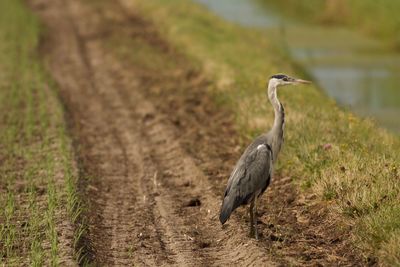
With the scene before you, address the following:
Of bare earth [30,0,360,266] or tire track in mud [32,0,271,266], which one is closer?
bare earth [30,0,360,266]

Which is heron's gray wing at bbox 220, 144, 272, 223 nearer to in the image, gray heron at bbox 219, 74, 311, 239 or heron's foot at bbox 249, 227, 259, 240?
gray heron at bbox 219, 74, 311, 239

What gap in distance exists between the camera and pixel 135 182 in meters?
10.9

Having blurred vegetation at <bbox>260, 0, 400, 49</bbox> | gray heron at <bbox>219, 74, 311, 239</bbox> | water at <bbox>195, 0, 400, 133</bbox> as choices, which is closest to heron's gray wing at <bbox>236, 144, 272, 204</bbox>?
gray heron at <bbox>219, 74, 311, 239</bbox>

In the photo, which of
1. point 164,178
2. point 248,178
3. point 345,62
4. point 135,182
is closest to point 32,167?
point 135,182

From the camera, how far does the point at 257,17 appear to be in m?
25.8

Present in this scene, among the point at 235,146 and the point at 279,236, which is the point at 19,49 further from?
the point at 279,236

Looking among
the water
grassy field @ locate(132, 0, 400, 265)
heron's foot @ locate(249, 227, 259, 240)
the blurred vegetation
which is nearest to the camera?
grassy field @ locate(132, 0, 400, 265)

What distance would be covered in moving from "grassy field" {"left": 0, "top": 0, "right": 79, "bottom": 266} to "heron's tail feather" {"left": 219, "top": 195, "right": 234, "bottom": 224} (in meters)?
1.43

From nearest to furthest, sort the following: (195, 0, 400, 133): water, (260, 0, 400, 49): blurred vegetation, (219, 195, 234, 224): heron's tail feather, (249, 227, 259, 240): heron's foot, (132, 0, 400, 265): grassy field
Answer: (132, 0, 400, 265): grassy field
(219, 195, 234, 224): heron's tail feather
(249, 227, 259, 240): heron's foot
(195, 0, 400, 133): water
(260, 0, 400, 49): blurred vegetation

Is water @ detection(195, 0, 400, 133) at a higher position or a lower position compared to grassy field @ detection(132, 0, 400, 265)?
lower

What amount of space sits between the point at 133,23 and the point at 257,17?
462 centimetres

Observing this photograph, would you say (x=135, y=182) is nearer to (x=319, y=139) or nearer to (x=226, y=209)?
(x=319, y=139)

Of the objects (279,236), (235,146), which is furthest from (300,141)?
(279,236)

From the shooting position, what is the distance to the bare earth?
817 cm
